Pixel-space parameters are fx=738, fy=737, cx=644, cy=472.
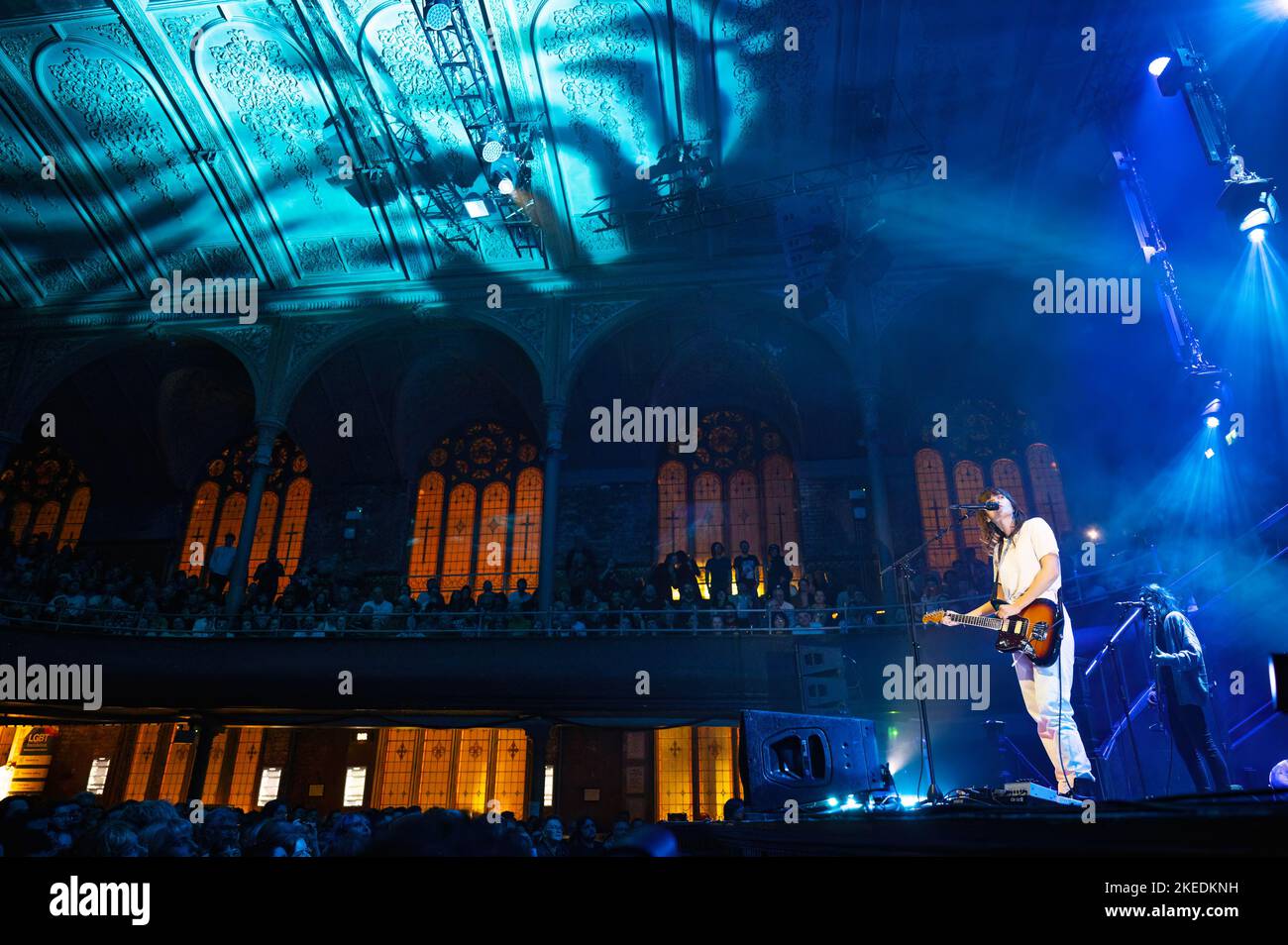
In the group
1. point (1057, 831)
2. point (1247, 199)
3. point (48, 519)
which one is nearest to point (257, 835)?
point (1057, 831)

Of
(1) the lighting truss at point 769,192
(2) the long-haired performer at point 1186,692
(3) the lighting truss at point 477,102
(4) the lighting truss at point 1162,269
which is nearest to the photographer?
(2) the long-haired performer at point 1186,692

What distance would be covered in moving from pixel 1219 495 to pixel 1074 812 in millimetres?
11164

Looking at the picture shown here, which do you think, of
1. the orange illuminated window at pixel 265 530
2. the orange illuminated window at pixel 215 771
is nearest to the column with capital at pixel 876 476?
the orange illuminated window at pixel 215 771

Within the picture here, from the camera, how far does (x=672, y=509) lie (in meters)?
16.6

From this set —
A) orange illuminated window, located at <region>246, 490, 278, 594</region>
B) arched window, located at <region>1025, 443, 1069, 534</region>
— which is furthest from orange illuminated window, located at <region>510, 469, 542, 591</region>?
arched window, located at <region>1025, 443, 1069, 534</region>

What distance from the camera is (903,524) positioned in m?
15.3

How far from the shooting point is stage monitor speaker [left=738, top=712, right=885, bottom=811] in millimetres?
4316

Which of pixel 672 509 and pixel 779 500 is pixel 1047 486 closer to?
pixel 779 500

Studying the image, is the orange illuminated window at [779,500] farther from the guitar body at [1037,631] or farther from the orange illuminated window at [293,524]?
the guitar body at [1037,631]

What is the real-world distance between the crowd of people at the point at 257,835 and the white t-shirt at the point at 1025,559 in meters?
2.93

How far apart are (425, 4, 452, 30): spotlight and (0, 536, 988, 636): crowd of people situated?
8.97 m

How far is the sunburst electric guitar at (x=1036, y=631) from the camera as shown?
173 inches

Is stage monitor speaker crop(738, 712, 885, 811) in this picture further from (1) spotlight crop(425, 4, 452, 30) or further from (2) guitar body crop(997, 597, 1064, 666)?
(1) spotlight crop(425, 4, 452, 30)
